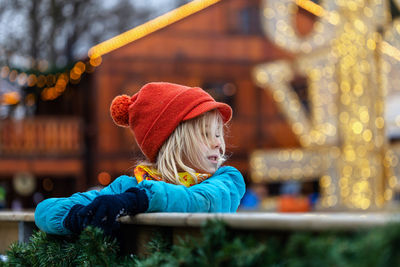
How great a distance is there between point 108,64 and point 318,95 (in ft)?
17.3

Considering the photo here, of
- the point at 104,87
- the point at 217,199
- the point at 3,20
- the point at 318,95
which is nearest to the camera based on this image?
the point at 217,199

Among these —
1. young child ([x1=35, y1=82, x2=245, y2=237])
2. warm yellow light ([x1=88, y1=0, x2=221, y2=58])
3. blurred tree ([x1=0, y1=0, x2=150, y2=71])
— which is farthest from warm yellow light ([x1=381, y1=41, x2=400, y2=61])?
blurred tree ([x1=0, y1=0, x2=150, y2=71])

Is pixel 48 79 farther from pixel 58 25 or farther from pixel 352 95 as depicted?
pixel 352 95

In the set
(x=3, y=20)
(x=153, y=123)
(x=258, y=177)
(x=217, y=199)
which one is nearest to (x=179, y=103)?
(x=153, y=123)

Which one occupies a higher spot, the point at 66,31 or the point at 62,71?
the point at 66,31

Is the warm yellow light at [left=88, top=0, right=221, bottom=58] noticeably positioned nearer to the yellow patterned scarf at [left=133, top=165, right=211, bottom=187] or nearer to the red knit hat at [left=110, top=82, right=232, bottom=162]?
the red knit hat at [left=110, top=82, right=232, bottom=162]

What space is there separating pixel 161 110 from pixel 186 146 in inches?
6.0

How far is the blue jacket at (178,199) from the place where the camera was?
1.93m

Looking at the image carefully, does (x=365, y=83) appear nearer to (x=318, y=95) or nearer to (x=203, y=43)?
(x=318, y=95)

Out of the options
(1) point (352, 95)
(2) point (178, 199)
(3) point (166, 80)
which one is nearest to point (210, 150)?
(2) point (178, 199)

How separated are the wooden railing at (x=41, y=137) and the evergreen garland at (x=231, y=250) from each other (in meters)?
12.0

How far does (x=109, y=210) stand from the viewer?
69.9 inches

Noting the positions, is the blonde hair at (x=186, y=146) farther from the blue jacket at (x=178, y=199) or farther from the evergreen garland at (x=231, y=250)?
the evergreen garland at (x=231, y=250)

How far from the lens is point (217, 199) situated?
2.03 meters
